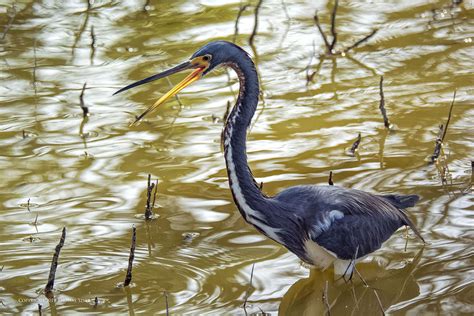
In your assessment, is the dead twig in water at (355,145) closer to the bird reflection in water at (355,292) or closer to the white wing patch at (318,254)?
the bird reflection in water at (355,292)

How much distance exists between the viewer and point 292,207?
20.5 ft

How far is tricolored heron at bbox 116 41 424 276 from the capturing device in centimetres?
600

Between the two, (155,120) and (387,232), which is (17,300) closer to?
(387,232)

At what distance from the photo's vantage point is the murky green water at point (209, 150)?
6.16 metres

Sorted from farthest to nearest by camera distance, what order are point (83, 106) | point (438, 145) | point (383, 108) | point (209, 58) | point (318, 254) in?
point (83, 106)
point (383, 108)
point (438, 145)
point (318, 254)
point (209, 58)

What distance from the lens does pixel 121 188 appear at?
765 centimetres

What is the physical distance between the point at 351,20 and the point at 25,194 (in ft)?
16.4

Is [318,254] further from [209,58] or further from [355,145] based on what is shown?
[355,145]

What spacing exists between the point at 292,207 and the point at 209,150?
2148 millimetres

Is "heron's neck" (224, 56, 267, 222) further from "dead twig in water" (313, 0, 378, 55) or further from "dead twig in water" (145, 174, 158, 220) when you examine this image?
"dead twig in water" (313, 0, 378, 55)

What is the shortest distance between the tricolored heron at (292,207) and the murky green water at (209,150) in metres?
0.23

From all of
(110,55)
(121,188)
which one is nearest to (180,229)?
(121,188)

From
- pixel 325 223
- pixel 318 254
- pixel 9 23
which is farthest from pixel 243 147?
pixel 9 23

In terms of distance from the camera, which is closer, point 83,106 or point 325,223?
point 325,223
